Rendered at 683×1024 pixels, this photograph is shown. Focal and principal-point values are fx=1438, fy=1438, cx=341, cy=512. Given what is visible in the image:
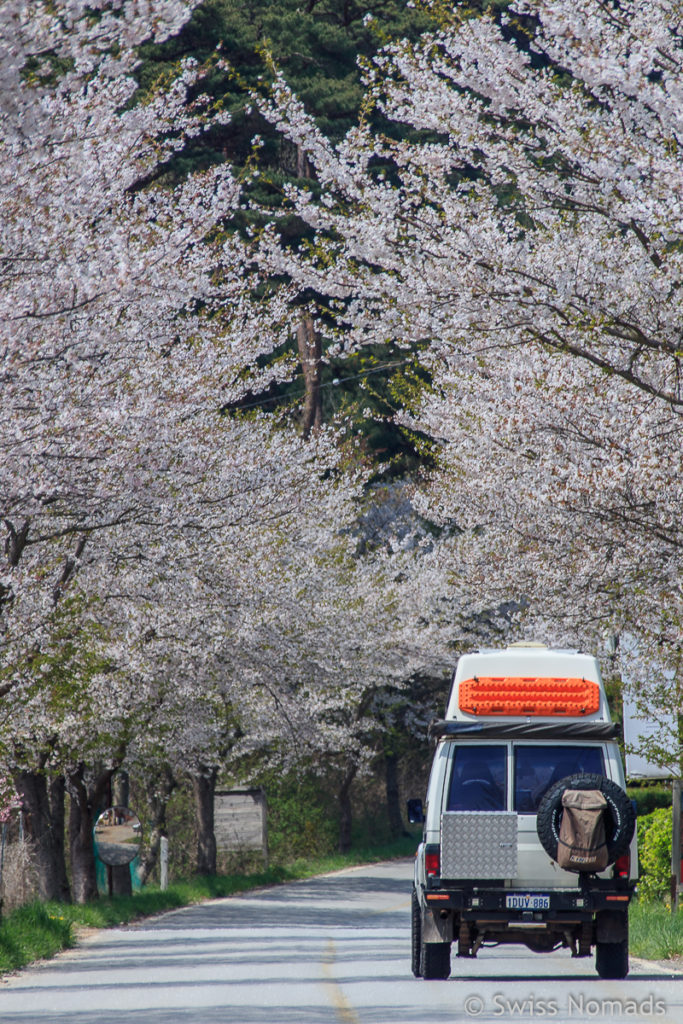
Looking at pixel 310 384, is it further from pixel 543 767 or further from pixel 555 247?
pixel 543 767

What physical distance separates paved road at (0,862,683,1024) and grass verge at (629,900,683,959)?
74 cm

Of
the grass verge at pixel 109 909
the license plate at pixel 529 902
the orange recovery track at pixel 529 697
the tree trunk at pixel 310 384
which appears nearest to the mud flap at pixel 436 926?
the license plate at pixel 529 902

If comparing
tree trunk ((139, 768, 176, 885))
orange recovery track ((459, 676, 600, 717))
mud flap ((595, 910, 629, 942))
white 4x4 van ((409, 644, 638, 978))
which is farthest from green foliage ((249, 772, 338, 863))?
mud flap ((595, 910, 629, 942))

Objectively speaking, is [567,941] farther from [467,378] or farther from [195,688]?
[195,688]

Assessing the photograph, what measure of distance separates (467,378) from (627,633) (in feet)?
14.9

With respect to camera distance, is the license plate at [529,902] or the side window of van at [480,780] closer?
the license plate at [529,902]

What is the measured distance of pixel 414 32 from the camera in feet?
137

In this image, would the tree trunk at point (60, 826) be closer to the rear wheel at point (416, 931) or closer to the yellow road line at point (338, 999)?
the yellow road line at point (338, 999)

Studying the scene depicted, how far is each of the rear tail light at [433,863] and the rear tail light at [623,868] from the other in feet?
4.56

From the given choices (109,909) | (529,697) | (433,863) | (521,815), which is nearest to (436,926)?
(433,863)

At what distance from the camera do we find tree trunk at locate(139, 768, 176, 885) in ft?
119

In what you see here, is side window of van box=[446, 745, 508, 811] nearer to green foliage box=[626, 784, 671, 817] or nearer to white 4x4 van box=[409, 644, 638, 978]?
white 4x4 van box=[409, 644, 638, 978]

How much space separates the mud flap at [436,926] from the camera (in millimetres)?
11566

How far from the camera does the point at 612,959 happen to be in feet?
40.0
